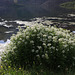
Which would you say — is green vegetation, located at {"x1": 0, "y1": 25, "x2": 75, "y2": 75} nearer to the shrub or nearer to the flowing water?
the shrub

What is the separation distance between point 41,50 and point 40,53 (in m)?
0.19

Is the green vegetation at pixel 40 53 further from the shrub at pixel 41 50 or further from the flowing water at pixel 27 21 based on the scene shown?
the flowing water at pixel 27 21

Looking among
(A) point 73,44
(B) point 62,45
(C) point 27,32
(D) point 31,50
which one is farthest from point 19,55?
(A) point 73,44

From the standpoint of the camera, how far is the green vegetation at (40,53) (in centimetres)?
808

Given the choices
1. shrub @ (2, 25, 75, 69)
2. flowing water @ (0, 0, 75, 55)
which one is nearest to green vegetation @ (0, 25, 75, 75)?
shrub @ (2, 25, 75, 69)

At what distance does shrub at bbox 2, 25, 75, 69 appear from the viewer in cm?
812

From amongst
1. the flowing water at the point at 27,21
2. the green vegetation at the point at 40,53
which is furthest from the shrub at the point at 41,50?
the flowing water at the point at 27,21

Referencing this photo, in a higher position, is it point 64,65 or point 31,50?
point 31,50

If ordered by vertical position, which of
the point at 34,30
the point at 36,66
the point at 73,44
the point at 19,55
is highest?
the point at 34,30

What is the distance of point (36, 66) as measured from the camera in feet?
28.2

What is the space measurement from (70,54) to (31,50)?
2272 mm

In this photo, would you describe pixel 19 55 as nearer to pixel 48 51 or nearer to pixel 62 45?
pixel 48 51

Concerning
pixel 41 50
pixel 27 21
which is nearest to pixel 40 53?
pixel 41 50

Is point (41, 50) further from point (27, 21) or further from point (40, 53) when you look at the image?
point (27, 21)
